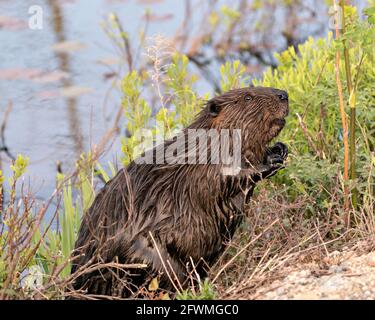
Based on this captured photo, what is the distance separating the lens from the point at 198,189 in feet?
14.0

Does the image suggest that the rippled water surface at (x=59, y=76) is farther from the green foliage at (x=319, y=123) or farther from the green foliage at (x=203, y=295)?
the green foliage at (x=203, y=295)

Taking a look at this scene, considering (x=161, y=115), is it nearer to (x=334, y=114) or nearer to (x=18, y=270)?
(x=334, y=114)

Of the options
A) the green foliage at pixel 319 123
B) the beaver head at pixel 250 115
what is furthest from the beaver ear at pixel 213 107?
the green foliage at pixel 319 123

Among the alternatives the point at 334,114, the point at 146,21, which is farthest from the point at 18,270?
the point at 146,21

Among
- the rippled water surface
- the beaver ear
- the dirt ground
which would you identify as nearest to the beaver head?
the beaver ear

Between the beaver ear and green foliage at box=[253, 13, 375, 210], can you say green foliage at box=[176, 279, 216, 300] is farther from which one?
green foliage at box=[253, 13, 375, 210]

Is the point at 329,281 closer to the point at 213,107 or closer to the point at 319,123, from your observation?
the point at 213,107

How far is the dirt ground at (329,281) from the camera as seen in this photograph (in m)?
3.80

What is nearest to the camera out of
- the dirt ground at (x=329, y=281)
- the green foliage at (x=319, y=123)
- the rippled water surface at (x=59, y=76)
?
the dirt ground at (x=329, y=281)

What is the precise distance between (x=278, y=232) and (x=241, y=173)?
562mm

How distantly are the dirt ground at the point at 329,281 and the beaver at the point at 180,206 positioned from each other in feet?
1.31

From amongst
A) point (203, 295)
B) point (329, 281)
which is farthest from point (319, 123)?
point (203, 295)

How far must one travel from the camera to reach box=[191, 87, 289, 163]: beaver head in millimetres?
4305
